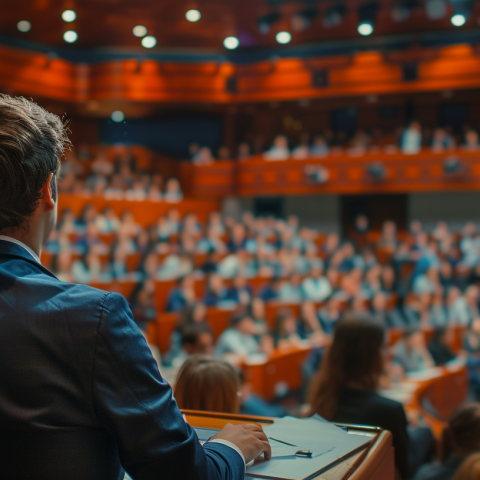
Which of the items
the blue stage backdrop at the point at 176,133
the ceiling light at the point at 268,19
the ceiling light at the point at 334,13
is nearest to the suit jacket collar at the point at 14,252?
the ceiling light at the point at 268,19

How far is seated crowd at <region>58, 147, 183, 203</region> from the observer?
3805mm

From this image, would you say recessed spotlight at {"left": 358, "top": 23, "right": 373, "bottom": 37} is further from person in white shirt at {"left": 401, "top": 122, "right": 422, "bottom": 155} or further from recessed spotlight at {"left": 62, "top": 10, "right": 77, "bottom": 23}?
recessed spotlight at {"left": 62, "top": 10, "right": 77, "bottom": 23}

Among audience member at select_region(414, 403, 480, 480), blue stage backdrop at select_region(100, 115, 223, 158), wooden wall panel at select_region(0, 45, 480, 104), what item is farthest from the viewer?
blue stage backdrop at select_region(100, 115, 223, 158)

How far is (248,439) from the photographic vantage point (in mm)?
328

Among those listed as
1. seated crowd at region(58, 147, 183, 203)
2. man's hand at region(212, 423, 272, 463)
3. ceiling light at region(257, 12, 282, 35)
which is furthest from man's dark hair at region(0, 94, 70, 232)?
ceiling light at region(257, 12, 282, 35)

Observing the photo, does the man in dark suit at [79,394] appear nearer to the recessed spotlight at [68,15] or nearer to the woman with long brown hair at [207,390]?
the woman with long brown hair at [207,390]

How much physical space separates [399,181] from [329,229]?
2.88 feet

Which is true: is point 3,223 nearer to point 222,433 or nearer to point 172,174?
point 222,433

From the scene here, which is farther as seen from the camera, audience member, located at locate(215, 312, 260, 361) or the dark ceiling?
the dark ceiling

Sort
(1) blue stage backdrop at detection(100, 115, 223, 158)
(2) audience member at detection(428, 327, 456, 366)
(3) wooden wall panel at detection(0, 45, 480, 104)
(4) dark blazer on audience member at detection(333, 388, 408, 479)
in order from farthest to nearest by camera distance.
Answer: (1) blue stage backdrop at detection(100, 115, 223, 158) → (3) wooden wall panel at detection(0, 45, 480, 104) → (2) audience member at detection(428, 327, 456, 366) → (4) dark blazer on audience member at detection(333, 388, 408, 479)

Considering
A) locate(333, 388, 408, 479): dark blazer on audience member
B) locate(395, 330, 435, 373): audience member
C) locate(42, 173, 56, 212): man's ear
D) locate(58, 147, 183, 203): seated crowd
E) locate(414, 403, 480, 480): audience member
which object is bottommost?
locate(395, 330, 435, 373): audience member

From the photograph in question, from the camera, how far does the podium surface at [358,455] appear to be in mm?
314

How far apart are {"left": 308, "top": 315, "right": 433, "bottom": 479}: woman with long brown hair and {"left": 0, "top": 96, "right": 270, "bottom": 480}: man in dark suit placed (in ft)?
1.75

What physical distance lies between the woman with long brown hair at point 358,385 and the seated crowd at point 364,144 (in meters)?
4.01
